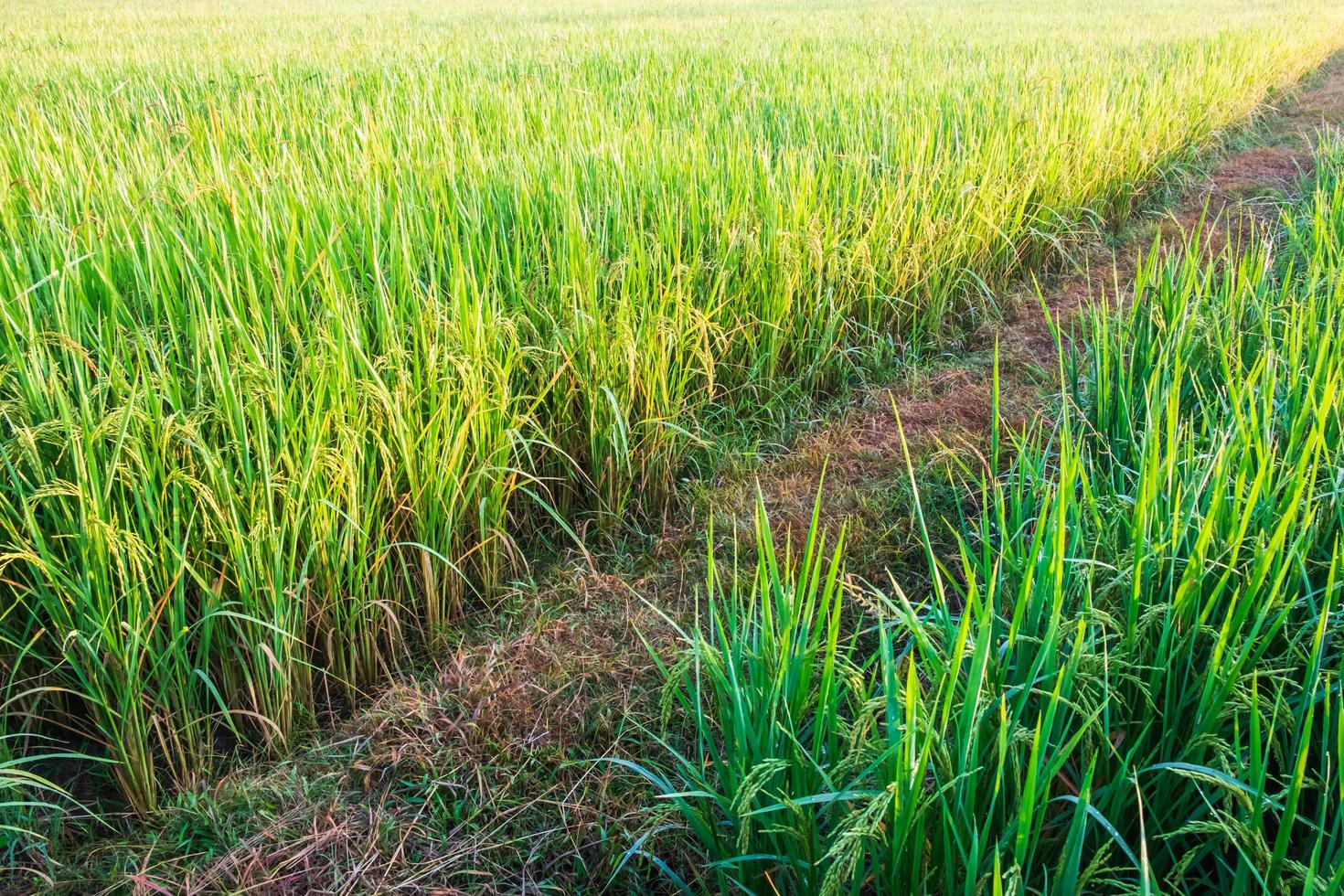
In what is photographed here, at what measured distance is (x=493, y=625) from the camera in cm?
187

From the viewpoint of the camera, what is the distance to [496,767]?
1.47 metres

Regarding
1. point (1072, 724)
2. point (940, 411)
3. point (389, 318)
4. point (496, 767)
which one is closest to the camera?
point (1072, 724)

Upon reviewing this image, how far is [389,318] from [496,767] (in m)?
0.85

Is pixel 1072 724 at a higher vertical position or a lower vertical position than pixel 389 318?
lower

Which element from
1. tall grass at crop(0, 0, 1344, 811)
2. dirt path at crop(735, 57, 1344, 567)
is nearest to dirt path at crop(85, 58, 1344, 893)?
dirt path at crop(735, 57, 1344, 567)

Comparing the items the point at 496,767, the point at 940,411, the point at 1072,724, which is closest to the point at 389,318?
the point at 496,767

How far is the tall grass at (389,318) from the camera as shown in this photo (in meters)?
1.39

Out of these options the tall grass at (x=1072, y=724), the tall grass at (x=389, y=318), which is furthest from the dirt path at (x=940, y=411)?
the tall grass at (x=1072, y=724)

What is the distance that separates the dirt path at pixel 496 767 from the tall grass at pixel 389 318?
0.43ft

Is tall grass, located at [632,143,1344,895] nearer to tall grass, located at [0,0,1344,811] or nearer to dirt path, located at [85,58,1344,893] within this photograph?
dirt path, located at [85,58,1344,893]

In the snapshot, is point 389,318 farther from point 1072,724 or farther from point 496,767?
point 1072,724

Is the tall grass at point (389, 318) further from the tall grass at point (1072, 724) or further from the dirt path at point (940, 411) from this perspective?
the tall grass at point (1072, 724)

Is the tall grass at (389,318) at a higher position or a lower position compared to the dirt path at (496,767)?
higher

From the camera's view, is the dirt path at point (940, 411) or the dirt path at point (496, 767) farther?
the dirt path at point (940, 411)
